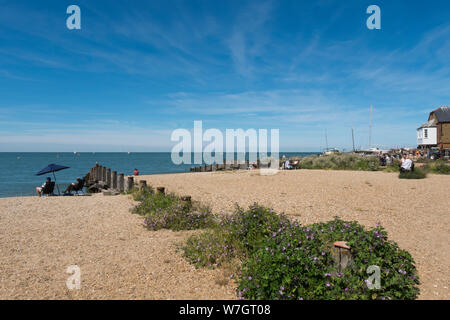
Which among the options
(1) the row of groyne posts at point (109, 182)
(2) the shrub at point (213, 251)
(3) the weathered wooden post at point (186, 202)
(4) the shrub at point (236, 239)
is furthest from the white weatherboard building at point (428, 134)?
(2) the shrub at point (213, 251)

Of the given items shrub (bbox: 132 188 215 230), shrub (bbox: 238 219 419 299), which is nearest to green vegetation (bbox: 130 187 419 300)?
shrub (bbox: 238 219 419 299)

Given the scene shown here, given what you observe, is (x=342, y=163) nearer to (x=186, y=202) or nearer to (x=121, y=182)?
(x=121, y=182)

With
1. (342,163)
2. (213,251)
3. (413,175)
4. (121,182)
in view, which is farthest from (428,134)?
(213,251)

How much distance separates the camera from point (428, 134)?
136ft

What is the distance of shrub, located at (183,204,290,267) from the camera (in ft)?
18.0

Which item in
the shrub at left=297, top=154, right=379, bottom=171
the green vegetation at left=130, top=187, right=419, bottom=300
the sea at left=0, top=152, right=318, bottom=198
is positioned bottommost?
the sea at left=0, top=152, right=318, bottom=198

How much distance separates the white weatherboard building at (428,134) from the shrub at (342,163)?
23.7m

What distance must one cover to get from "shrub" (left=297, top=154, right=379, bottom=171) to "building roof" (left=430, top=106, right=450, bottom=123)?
23.2 meters

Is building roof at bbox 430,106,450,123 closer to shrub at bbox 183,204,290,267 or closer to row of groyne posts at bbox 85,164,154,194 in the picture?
row of groyne posts at bbox 85,164,154,194

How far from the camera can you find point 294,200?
36.6ft

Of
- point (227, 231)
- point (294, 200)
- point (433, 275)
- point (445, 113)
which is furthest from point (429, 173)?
point (445, 113)

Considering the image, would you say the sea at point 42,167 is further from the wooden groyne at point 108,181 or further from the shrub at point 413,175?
the shrub at point 413,175

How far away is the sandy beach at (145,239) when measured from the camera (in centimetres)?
446

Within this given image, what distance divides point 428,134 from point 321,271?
160 ft
